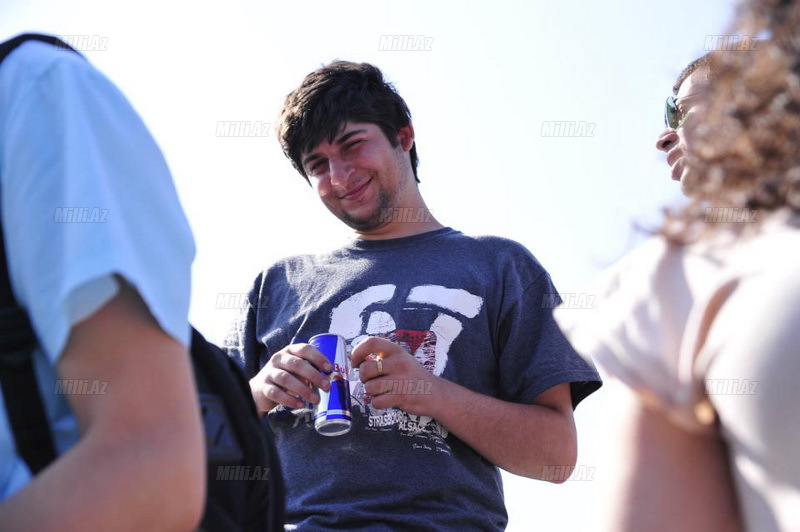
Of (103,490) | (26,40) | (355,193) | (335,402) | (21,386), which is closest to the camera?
(103,490)

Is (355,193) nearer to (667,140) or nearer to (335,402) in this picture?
(335,402)

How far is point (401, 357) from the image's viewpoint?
2.83m

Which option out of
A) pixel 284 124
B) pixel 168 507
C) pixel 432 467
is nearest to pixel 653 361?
pixel 168 507

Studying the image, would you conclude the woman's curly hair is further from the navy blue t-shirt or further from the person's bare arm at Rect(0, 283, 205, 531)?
the navy blue t-shirt

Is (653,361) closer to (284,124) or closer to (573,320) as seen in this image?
(573,320)

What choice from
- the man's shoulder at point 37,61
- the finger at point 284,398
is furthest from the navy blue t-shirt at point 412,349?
the man's shoulder at point 37,61

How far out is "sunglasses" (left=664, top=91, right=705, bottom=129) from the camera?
380cm

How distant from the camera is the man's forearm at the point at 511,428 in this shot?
2.84m

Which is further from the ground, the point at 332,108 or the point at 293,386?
the point at 332,108

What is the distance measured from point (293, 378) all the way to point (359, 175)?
941 mm

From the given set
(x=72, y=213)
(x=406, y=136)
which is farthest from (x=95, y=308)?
(x=406, y=136)

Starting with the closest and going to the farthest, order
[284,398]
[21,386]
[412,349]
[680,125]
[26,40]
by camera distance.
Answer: [21,386] < [26,40] < [284,398] < [412,349] < [680,125]

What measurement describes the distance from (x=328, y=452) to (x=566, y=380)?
28.1 inches

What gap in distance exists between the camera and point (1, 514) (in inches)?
43.5
